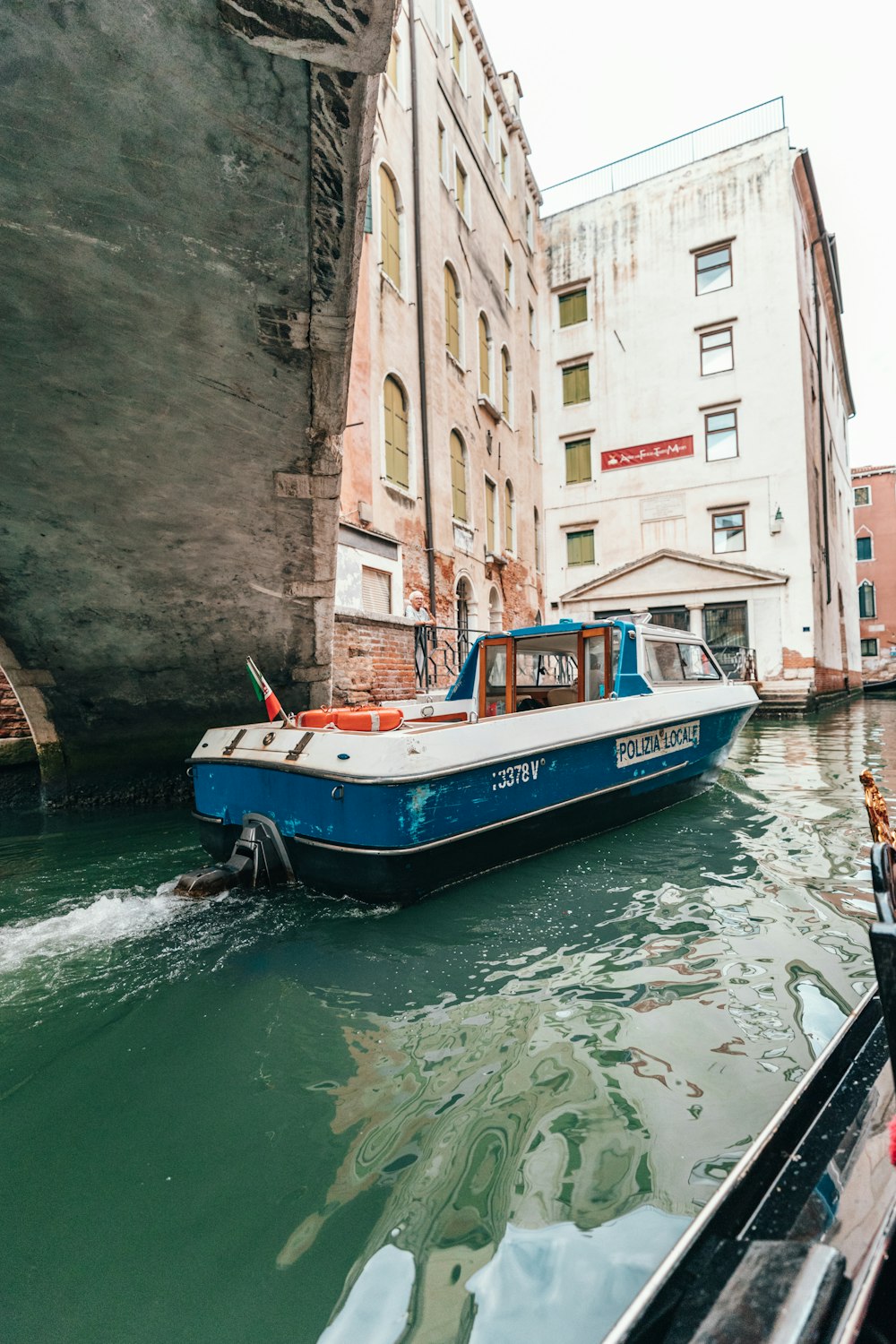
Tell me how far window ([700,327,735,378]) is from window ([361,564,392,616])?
12.6m

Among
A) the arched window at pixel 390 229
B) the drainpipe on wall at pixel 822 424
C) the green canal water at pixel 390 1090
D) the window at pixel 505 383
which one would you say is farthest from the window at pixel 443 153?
the green canal water at pixel 390 1090

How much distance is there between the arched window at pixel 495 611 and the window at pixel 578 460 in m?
6.01

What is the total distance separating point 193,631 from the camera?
6730 mm

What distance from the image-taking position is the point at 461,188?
15055 mm

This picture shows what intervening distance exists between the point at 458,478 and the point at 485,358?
386cm

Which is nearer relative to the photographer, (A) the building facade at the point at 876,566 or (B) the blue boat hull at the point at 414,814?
(B) the blue boat hull at the point at 414,814

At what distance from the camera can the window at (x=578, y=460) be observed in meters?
20.6

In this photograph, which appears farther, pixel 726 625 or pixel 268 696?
pixel 726 625

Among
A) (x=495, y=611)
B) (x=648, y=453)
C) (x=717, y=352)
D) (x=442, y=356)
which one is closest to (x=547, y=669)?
(x=442, y=356)

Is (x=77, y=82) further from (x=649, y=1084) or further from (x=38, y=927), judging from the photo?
(x=649, y=1084)

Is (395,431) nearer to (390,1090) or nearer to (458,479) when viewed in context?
(458,479)

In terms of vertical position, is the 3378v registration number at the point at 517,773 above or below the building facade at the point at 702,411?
below

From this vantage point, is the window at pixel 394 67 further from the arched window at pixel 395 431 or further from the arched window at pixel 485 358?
the arched window at pixel 395 431

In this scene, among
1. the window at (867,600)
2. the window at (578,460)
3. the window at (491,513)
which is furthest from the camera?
the window at (867,600)
